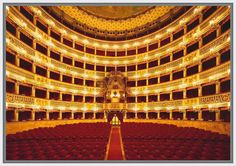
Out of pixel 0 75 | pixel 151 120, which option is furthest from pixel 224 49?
pixel 0 75

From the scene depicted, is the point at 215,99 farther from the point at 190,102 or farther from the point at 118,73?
the point at 118,73

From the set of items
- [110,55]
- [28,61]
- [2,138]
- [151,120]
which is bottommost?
[151,120]

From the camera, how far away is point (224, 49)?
13.3 m

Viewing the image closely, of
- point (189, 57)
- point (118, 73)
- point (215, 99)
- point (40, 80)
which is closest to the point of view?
point (215, 99)

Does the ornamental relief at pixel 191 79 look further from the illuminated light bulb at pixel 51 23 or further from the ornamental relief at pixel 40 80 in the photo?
the illuminated light bulb at pixel 51 23

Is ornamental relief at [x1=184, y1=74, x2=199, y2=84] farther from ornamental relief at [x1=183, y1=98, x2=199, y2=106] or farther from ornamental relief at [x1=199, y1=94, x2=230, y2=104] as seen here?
ornamental relief at [x1=199, y1=94, x2=230, y2=104]

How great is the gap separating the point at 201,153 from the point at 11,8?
46.3ft

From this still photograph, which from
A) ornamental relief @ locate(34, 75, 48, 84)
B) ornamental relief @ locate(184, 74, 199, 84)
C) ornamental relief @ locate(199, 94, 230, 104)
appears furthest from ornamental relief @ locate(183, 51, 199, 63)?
ornamental relief @ locate(34, 75, 48, 84)

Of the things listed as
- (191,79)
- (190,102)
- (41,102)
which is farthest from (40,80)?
(191,79)

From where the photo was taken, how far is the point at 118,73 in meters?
23.5

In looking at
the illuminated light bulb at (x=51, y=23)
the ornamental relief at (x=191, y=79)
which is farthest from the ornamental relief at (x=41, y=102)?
the ornamental relief at (x=191, y=79)

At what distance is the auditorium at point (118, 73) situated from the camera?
12.8 metres

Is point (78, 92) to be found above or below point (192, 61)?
below

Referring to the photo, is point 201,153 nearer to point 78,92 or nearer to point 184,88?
point 184,88
